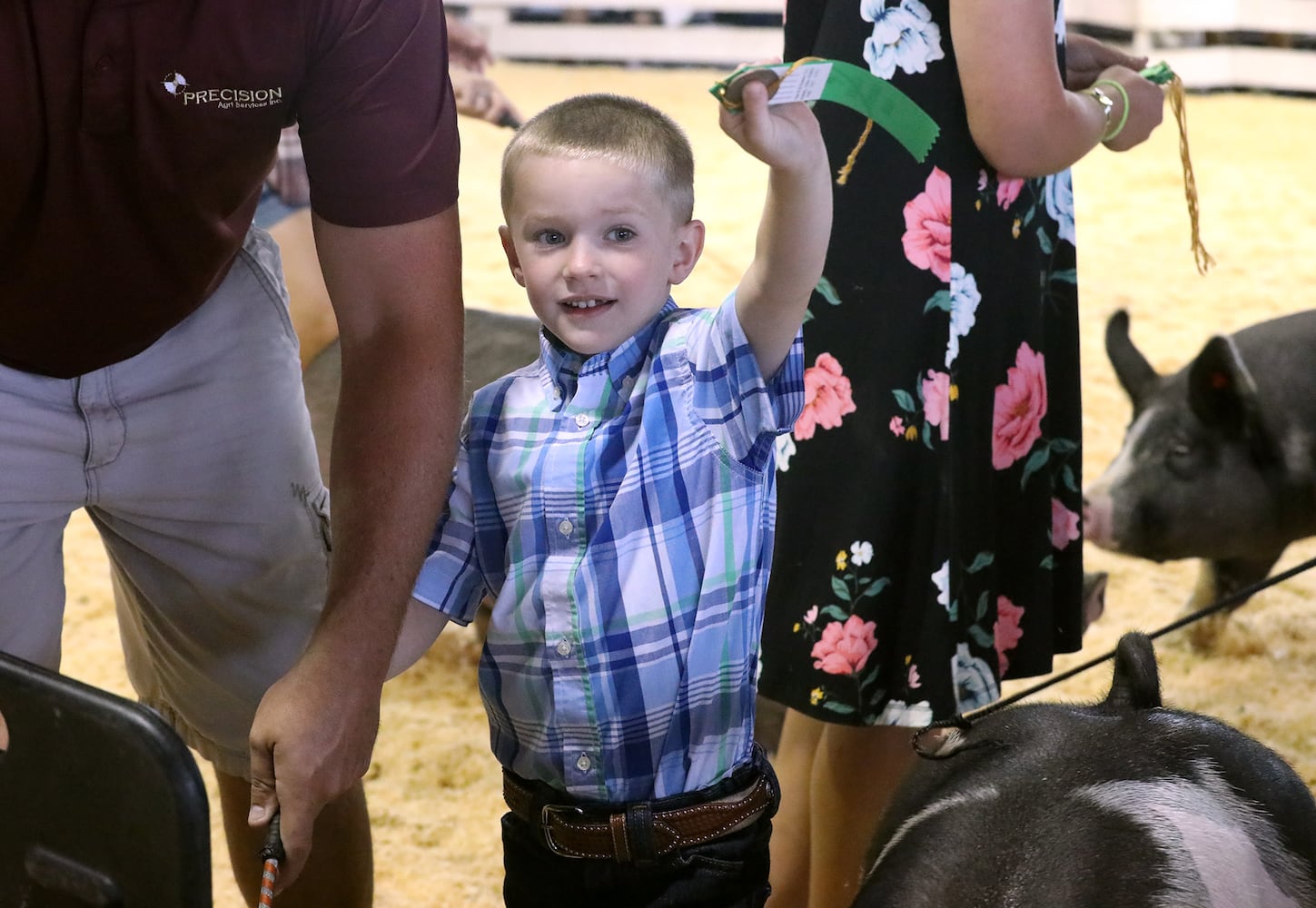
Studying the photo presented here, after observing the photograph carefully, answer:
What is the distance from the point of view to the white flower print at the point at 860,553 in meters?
1.53

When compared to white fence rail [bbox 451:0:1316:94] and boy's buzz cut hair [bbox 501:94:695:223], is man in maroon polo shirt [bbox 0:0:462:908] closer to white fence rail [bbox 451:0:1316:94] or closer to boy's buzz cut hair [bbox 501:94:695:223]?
boy's buzz cut hair [bbox 501:94:695:223]

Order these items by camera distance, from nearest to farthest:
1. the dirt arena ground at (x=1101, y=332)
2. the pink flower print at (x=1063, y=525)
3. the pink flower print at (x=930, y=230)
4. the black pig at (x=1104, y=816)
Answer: the black pig at (x=1104, y=816)
the pink flower print at (x=930, y=230)
the pink flower print at (x=1063, y=525)
the dirt arena ground at (x=1101, y=332)

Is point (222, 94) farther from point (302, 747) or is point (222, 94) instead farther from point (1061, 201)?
point (1061, 201)

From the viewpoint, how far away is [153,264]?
130cm

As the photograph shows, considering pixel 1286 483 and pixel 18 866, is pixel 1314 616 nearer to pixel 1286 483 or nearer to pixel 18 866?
pixel 1286 483

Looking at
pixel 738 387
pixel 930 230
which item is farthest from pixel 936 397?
pixel 738 387

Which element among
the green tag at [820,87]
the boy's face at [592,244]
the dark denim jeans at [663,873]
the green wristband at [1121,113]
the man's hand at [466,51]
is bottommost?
the dark denim jeans at [663,873]

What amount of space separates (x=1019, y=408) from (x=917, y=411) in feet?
0.43

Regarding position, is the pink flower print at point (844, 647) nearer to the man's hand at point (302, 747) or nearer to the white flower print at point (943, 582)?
the white flower print at point (943, 582)

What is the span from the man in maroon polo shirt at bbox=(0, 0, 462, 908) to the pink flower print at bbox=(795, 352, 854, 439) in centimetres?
44

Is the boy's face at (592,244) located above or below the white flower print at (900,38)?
below

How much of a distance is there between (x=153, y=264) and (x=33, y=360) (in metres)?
0.15

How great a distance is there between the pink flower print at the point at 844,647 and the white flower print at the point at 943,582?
0.08m

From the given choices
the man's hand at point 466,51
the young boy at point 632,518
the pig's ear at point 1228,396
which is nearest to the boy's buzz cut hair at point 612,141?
the young boy at point 632,518
